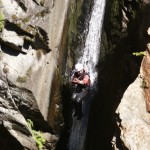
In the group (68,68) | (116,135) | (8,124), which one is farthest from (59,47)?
(116,135)

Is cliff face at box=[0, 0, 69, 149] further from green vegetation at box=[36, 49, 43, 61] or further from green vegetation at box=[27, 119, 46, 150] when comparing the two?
green vegetation at box=[27, 119, 46, 150]

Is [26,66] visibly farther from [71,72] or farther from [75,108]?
[75,108]

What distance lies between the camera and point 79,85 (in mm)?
11797

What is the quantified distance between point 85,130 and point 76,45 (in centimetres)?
278

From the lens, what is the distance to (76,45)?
1296 cm

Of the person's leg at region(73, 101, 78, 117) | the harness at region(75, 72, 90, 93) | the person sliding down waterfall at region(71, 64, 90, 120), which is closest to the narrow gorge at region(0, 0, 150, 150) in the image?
the person's leg at region(73, 101, 78, 117)

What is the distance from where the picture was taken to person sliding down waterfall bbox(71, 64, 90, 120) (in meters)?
11.6

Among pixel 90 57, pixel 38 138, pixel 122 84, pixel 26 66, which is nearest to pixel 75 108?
pixel 38 138

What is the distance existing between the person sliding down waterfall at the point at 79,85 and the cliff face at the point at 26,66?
77cm

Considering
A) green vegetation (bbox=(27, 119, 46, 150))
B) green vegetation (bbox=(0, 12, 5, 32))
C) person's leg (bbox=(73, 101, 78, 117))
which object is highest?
green vegetation (bbox=(0, 12, 5, 32))

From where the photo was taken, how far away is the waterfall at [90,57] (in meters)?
12.7

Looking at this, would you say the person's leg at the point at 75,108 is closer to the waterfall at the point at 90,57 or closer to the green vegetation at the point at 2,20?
the waterfall at the point at 90,57

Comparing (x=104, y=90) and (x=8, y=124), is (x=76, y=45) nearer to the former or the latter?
(x=104, y=90)

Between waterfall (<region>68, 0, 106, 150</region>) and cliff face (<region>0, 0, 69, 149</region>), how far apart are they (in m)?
1.49
